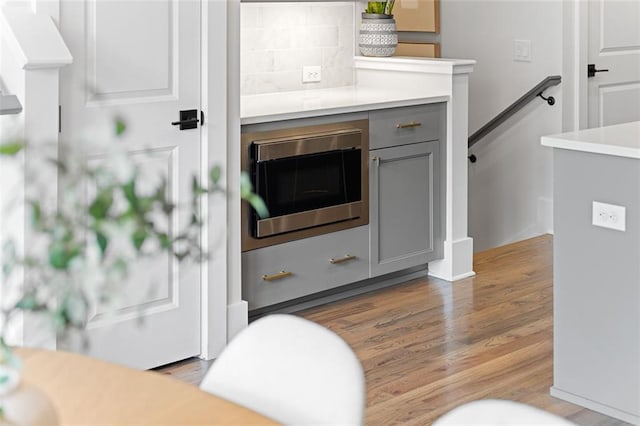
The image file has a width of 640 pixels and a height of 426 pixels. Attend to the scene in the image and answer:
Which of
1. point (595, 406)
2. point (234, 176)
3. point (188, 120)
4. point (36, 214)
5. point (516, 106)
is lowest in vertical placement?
point (595, 406)

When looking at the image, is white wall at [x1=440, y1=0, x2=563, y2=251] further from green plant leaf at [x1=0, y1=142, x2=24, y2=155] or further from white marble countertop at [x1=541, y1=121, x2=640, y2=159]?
green plant leaf at [x1=0, y1=142, x2=24, y2=155]

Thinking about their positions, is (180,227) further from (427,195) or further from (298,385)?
(298,385)

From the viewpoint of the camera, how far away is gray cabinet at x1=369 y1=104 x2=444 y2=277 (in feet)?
15.1

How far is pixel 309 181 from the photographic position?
14.1ft

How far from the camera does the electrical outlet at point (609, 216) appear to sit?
309 centimetres

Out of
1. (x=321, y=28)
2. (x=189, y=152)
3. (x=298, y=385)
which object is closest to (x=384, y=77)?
(x=321, y=28)

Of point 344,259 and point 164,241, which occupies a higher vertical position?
point 164,241

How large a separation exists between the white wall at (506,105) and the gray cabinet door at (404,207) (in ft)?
4.34

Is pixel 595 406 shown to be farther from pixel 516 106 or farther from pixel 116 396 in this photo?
pixel 516 106

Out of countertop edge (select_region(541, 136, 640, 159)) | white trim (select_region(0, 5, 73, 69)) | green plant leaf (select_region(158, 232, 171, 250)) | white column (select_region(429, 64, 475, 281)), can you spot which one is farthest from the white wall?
green plant leaf (select_region(158, 232, 171, 250))

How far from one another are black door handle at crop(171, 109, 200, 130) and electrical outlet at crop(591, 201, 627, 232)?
60.1 inches

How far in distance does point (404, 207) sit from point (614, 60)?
2120 millimetres

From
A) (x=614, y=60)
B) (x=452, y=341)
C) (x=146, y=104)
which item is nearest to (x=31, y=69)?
(x=146, y=104)

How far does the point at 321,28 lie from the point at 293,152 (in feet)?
3.85
